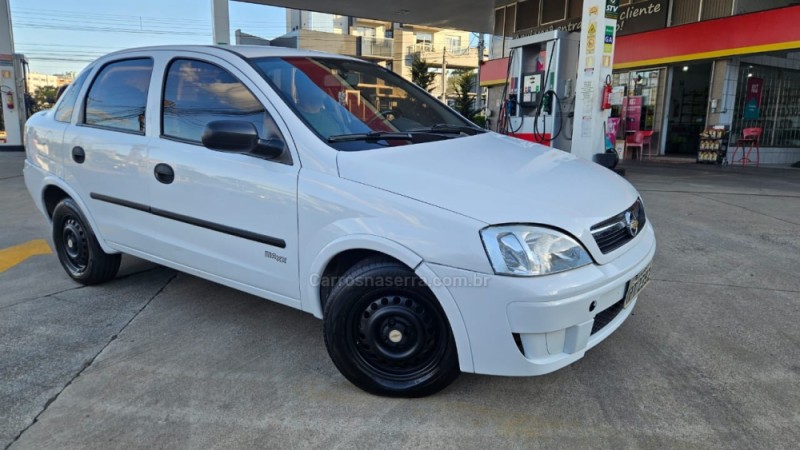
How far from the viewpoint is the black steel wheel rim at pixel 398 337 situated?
239 cm

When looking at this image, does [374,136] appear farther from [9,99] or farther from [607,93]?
[9,99]

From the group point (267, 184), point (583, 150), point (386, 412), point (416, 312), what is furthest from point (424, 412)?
point (583, 150)

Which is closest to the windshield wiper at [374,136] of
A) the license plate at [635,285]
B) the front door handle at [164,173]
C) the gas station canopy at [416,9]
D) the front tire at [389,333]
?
the front tire at [389,333]

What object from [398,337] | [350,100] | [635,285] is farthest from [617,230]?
[350,100]

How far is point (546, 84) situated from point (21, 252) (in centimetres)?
840

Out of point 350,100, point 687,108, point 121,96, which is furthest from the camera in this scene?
point 687,108

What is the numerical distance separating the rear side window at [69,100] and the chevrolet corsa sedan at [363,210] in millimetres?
223

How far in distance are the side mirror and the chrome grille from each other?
157 centimetres

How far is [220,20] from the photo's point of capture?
A: 13.6 meters

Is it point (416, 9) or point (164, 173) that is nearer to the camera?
point (164, 173)

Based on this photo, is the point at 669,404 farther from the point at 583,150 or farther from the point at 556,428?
the point at 583,150

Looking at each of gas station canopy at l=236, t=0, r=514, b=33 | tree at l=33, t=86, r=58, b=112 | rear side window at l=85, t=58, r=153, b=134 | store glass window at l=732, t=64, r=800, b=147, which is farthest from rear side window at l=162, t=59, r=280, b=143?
tree at l=33, t=86, r=58, b=112

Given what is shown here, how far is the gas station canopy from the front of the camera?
16672 mm

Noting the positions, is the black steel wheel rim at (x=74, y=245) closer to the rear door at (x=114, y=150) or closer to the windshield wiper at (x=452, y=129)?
the rear door at (x=114, y=150)
